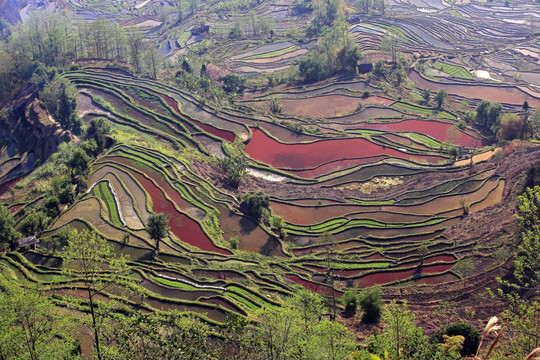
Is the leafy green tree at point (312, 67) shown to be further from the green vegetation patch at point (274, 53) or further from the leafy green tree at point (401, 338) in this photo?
the leafy green tree at point (401, 338)

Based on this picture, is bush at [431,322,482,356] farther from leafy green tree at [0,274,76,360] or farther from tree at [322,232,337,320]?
leafy green tree at [0,274,76,360]

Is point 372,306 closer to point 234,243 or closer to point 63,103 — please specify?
point 234,243

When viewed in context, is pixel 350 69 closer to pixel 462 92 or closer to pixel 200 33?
pixel 462 92

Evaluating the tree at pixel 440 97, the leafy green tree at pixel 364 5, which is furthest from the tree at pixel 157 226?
the leafy green tree at pixel 364 5

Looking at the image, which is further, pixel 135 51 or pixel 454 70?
pixel 454 70

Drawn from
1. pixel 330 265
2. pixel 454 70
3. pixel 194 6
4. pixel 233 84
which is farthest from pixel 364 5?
pixel 330 265

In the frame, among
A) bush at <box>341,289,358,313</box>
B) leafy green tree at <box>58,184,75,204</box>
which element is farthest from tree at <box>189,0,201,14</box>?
bush at <box>341,289,358,313</box>
